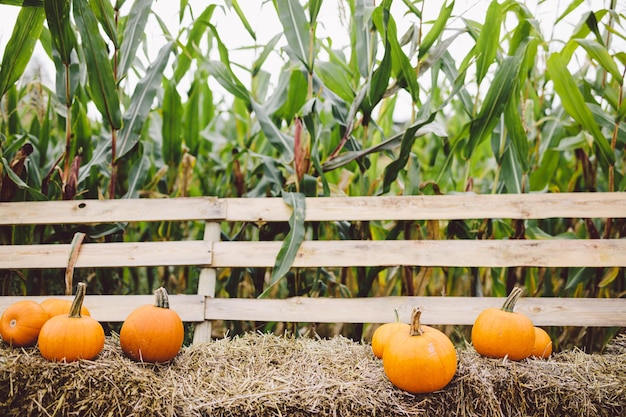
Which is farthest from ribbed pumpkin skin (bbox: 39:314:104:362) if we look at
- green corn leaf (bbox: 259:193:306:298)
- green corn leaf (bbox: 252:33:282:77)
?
green corn leaf (bbox: 252:33:282:77)

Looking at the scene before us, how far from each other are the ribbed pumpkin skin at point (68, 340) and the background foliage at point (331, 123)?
713 mm

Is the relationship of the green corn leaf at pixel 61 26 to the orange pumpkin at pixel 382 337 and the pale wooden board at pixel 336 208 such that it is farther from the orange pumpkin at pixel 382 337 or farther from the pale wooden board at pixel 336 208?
the orange pumpkin at pixel 382 337

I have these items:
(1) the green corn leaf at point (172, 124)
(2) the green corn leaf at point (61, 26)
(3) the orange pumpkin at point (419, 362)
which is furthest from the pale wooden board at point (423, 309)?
(2) the green corn leaf at point (61, 26)

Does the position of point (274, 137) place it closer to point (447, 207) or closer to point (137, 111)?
point (137, 111)

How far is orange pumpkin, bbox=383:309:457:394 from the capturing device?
136 centimetres

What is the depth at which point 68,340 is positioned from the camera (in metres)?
1.38

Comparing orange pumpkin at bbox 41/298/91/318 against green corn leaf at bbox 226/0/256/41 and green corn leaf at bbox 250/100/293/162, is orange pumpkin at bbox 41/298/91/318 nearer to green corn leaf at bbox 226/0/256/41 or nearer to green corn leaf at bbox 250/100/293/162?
green corn leaf at bbox 250/100/293/162

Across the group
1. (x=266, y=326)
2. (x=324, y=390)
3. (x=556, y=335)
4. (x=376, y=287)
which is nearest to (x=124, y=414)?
(x=324, y=390)

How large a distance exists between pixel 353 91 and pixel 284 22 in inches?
19.4

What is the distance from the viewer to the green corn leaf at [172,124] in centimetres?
249

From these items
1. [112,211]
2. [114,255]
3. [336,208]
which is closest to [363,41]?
[336,208]

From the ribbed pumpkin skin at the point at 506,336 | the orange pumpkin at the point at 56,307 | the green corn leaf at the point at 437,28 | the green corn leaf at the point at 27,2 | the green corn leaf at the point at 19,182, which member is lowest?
the orange pumpkin at the point at 56,307

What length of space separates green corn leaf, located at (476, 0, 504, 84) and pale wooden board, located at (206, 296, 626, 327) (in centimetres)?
112

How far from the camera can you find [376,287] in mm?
2725
